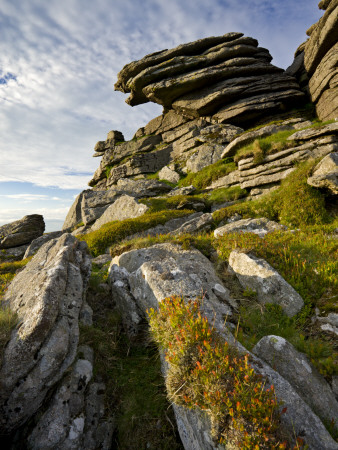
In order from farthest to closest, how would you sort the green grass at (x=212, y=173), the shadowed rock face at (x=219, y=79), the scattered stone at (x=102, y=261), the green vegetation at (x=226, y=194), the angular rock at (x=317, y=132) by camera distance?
the shadowed rock face at (x=219, y=79) < the green grass at (x=212, y=173) < the green vegetation at (x=226, y=194) < the angular rock at (x=317, y=132) < the scattered stone at (x=102, y=261)

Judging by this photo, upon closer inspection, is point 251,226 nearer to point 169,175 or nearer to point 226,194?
point 226,194

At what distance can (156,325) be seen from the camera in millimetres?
5703

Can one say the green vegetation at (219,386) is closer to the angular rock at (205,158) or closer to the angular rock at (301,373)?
the angular rock at (301,373)

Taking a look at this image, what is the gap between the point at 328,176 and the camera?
12.8 m

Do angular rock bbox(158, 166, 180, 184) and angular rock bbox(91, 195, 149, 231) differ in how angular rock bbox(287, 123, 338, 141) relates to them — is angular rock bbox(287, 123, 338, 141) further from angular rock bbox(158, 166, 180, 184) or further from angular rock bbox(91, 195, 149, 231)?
angular rock bbox(158, 166, 180, 184)

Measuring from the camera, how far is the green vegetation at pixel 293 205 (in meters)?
13.4

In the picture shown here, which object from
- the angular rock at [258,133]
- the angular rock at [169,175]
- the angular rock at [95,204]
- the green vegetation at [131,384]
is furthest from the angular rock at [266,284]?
the angular rock at [169,175]

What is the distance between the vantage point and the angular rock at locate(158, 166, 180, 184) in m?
36.8

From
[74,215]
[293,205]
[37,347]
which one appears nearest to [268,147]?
[293,205]

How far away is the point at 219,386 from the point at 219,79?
169ft

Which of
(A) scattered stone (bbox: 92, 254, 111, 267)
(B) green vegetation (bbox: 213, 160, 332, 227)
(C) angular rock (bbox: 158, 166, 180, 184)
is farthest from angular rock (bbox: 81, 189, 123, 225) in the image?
(B) green vegetation (bbox: 213, 160, 332, 227)

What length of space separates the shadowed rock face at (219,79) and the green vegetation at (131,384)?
43251 millimetres

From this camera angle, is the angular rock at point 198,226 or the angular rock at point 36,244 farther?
the angular rock at point 36,244

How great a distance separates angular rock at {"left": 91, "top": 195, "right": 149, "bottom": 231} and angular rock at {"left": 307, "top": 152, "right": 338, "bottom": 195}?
1385cm
